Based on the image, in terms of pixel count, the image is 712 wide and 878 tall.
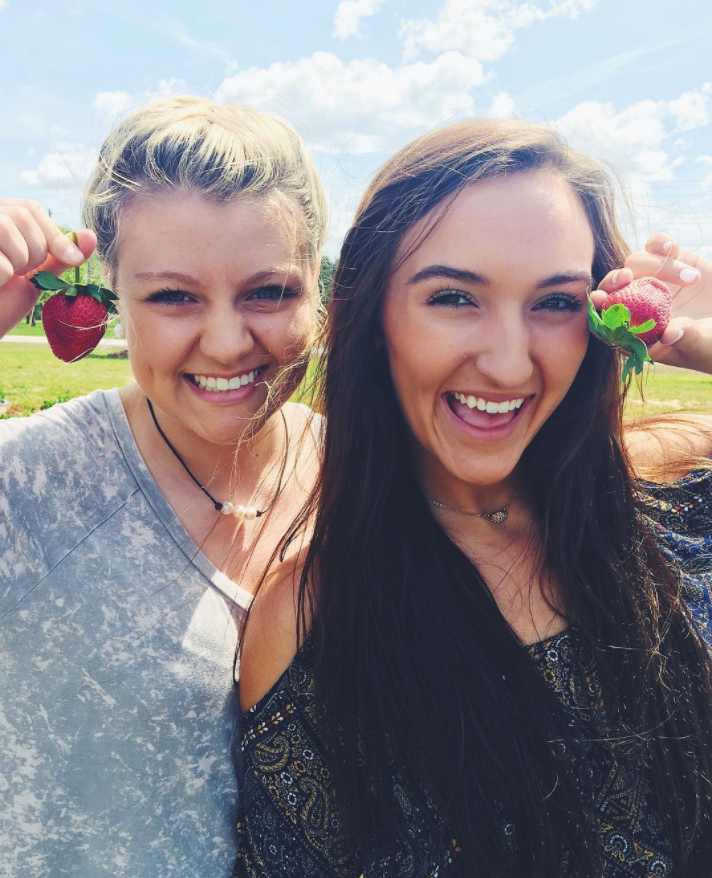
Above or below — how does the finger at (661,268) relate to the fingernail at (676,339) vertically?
above

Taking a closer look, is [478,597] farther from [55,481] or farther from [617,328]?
[55,481]

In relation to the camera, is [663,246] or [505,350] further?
[663,246]

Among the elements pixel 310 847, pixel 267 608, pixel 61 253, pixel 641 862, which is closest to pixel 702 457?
pixel 641 862

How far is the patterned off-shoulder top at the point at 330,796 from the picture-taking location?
183 cm

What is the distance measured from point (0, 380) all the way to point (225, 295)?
1160cm

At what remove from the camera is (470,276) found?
180 centimetres

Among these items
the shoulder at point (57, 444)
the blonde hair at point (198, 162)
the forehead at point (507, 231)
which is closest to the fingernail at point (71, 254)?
the blonde hair at point (198, 162)

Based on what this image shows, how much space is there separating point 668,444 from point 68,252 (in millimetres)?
2088

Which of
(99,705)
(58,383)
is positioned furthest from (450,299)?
(58,383)

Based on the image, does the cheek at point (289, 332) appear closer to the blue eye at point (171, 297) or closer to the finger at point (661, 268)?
the blue eye at point (171, 297)

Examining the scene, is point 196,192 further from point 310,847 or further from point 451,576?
point 310,847

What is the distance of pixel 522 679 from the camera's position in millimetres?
1916

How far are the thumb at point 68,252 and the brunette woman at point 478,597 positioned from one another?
72 cm

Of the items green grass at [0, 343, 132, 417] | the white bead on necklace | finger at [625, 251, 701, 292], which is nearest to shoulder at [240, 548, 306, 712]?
the white bead on necklace
